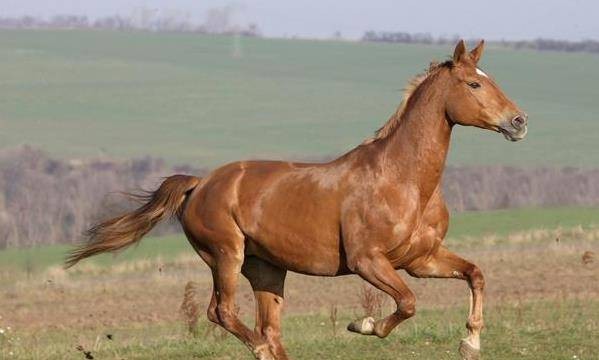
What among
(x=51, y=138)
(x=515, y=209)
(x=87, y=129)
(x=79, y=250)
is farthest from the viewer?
(x=87, y=129)

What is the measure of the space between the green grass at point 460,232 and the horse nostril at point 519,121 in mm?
19897

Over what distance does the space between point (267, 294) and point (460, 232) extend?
23.3 meters

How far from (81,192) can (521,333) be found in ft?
91.2

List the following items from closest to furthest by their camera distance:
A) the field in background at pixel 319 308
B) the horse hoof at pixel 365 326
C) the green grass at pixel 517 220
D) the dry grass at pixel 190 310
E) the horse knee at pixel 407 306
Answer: the horse knee at pixel 407 306 < the horse hoof at pixel 365 326 < the field in background at pixel 319 308 < the dry grass at pixel 190 310 < the green grass at pixel 517 220

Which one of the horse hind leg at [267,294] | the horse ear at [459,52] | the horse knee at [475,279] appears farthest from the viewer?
the horse hind leg at [267,294]

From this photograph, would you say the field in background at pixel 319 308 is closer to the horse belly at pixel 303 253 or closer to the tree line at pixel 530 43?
the horse belly at pixel 303 253

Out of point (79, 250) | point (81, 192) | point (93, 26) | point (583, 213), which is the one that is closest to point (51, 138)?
point (81, 192)

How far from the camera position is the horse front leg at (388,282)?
9281mm

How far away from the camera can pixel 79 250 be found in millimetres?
11227

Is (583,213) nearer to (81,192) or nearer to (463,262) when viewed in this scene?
(81,192)

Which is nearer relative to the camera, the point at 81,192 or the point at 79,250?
the point at 79,250

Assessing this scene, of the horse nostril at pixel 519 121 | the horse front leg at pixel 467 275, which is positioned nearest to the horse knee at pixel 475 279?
the horse front leg at pixel 467 275

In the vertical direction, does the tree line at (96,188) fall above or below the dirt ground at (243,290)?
below

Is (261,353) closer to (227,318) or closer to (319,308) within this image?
(227,318)
